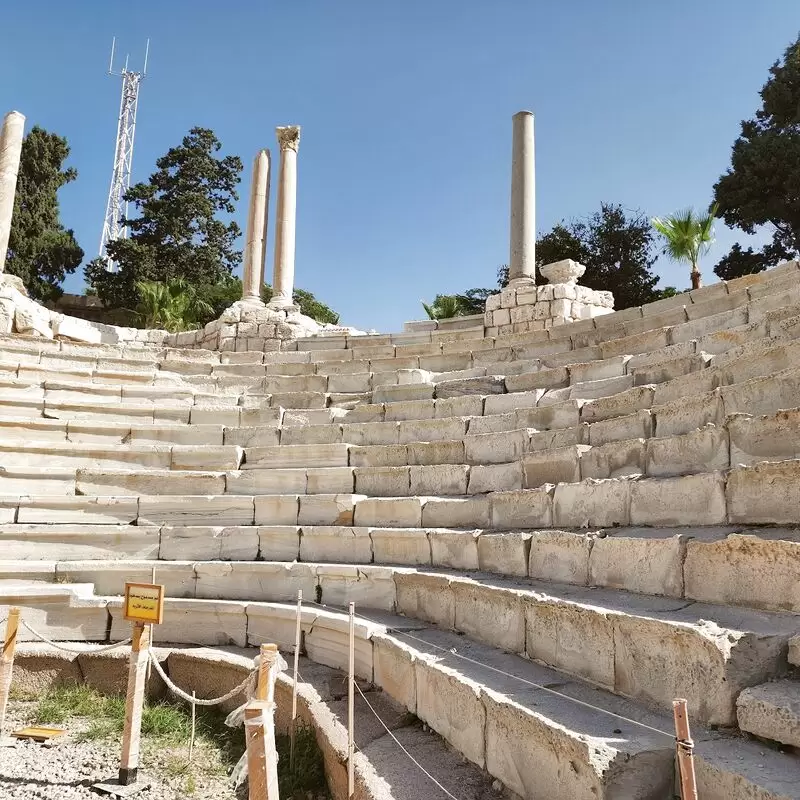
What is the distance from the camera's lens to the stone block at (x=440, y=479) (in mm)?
6707

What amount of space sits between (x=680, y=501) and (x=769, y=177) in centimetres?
2524

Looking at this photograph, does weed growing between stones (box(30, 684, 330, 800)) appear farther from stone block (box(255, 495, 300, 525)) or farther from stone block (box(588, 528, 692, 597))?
stone block (box(588, 528, 692, 597))

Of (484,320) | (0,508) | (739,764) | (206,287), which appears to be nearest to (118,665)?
(0,508)

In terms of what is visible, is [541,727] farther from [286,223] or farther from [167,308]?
[167,308]

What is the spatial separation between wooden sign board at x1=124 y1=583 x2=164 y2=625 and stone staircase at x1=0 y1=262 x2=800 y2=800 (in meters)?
1.47

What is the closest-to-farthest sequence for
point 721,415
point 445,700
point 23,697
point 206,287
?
point 445,700, point 721,415, point 23,697, point 206,287

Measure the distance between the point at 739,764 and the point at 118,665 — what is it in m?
5.55

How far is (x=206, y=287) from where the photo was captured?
95.1 feet

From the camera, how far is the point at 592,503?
4.85m

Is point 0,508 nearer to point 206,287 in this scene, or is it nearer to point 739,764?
point 739,764

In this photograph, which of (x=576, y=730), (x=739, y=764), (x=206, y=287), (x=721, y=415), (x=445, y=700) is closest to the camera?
(x=739, y=764)

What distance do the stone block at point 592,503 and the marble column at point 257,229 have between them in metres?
12.8

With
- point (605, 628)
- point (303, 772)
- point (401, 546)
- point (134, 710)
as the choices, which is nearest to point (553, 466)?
point (401, 546)

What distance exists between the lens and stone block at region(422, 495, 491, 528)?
6.01 metres
